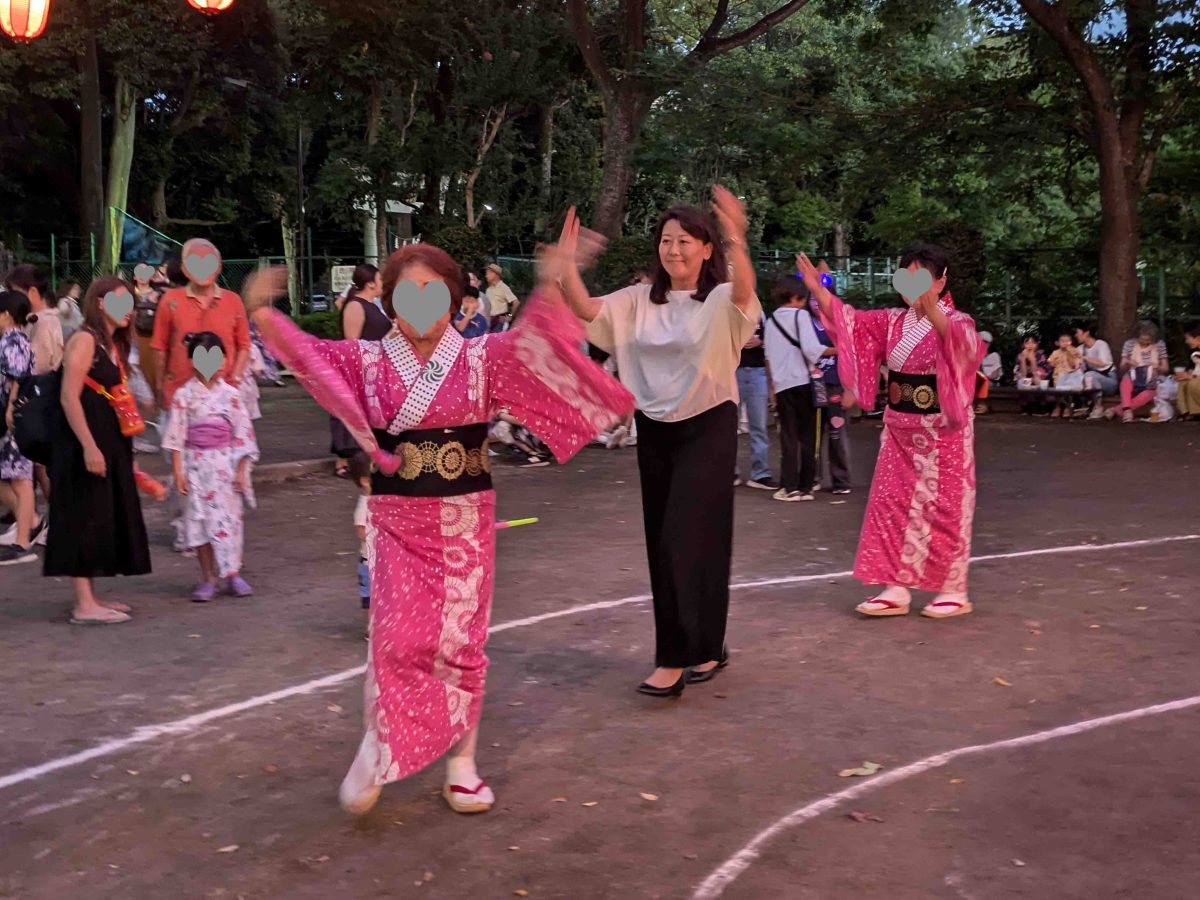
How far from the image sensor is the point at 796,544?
10117 mm

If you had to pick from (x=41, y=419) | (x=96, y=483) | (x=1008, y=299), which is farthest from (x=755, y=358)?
(x=1008, y=299)

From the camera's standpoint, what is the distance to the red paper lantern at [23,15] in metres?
12.5

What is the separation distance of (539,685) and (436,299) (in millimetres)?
2313

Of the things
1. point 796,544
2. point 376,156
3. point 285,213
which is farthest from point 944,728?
point 285,213

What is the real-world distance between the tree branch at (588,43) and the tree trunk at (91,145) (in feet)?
37.2

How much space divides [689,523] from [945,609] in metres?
2.14

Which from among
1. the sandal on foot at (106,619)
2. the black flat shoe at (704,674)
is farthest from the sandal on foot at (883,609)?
the sandal on foot at (106,619)

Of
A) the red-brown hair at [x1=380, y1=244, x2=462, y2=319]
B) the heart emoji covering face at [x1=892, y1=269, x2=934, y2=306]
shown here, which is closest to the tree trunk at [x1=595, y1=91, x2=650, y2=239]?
the heart emoji covering face at [x1=892, y1=269, x2=934, y2=306]

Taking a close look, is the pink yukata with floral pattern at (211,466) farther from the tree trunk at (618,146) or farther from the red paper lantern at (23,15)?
the tree trunk at (618,146)

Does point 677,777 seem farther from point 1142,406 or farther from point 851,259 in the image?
point 851,259

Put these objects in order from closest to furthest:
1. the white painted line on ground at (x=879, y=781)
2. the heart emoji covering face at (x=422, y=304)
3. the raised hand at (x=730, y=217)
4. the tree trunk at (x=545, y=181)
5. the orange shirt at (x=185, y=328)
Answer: the white painted line on ground at (x=879, y=781), the heart emoji covering face at (x=422, y=304), the raised hand at (x=730, y=217), the orange shirt at (x=185, y=328), the tree trunk at (x=545, y=181)

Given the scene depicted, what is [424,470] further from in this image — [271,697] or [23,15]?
[23,15]

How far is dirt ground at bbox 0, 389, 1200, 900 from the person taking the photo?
438 centimetres

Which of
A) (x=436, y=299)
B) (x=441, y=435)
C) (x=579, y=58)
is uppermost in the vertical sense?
(x=579, y=58)
